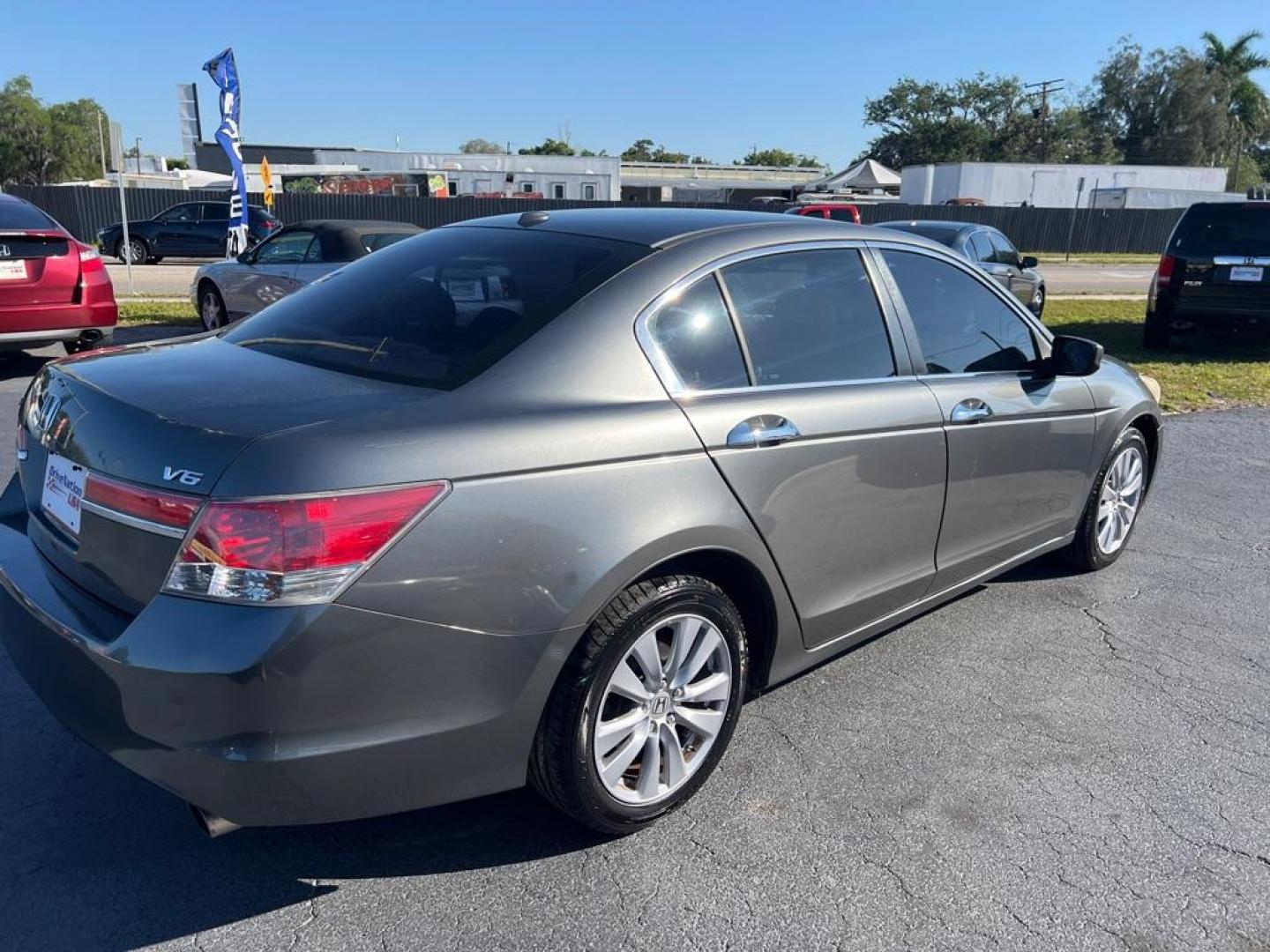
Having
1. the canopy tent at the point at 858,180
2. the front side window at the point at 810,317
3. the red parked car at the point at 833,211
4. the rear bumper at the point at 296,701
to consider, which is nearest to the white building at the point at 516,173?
the canopy tent at the point at 858,180

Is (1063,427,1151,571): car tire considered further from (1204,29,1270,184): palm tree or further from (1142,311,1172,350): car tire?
(1204,29,1270,184): palm tree

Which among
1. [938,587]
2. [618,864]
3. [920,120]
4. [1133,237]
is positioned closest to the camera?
[618,864]

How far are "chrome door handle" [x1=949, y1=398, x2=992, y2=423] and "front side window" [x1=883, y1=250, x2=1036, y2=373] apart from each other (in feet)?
0.48

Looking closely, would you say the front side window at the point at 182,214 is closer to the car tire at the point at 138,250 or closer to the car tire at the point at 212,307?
the car tire at the point at 138,250

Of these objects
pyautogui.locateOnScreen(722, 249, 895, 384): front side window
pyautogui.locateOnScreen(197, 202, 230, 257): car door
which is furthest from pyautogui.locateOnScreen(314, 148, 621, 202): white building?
pyautogui.locateOnScreen(722, 249, 895, 384): front side window

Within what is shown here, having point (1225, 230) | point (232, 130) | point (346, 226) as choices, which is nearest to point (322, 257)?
point (346, 226)

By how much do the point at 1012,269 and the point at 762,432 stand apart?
11.7 meters

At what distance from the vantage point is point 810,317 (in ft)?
10.9

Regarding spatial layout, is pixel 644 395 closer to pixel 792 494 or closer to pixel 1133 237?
pixel 792 494

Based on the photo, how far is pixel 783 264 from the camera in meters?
3.30

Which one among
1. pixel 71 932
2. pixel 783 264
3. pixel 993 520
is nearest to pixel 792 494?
pixel 783 264

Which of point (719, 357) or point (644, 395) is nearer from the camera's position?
point (644, 395)

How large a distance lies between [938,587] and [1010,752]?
0.69m

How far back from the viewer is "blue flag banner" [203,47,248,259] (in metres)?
15.2
